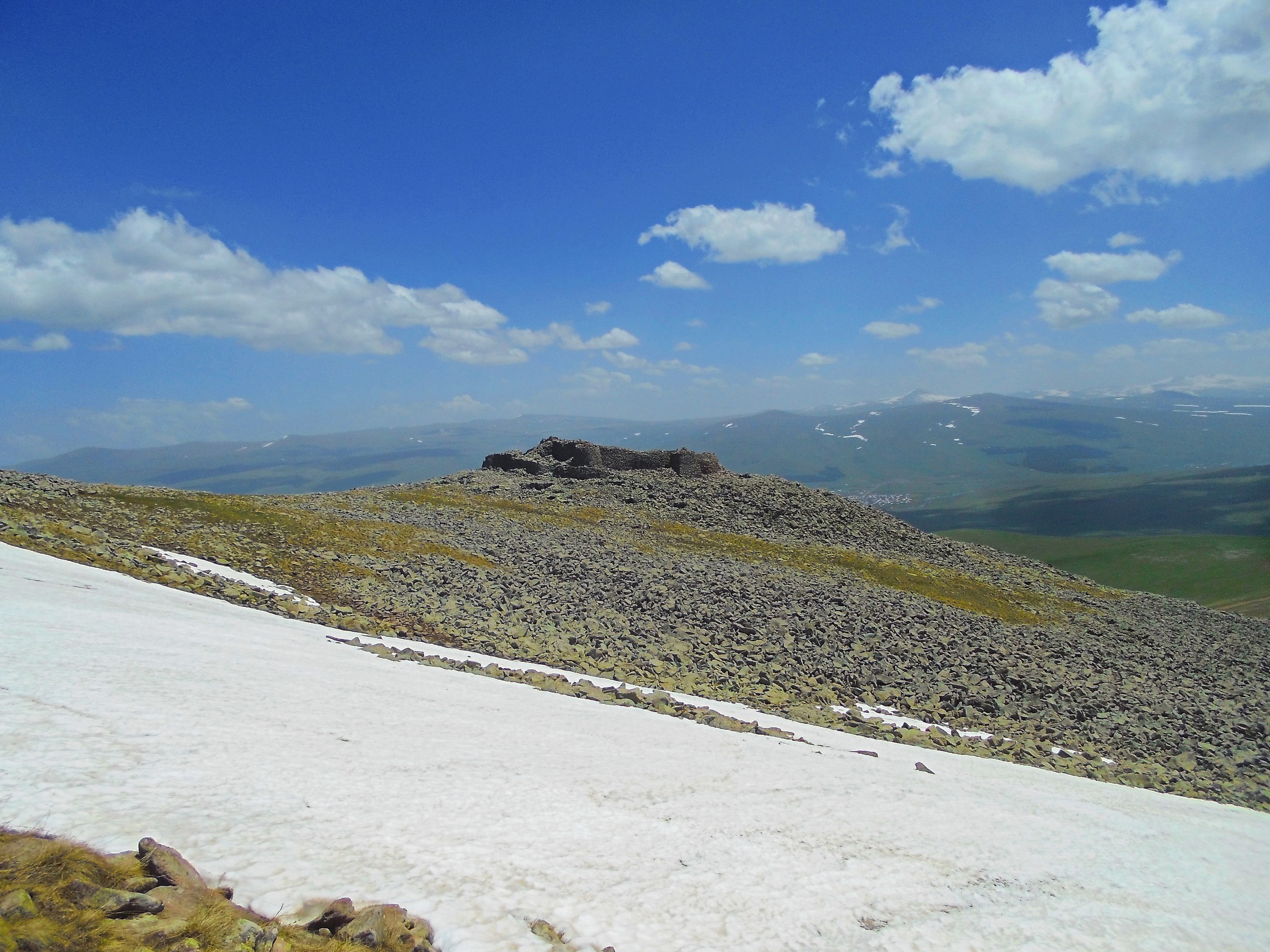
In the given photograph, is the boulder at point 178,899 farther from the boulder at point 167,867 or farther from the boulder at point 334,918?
the boulder at point 334,918

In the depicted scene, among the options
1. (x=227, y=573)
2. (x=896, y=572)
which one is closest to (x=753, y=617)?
(x=227, y=573)

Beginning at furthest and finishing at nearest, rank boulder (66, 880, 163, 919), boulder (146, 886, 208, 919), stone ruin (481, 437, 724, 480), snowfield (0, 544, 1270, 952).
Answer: stone ruin (481, 437, 724, 480), snowfield (0, 544, 1270, 952), boulder (146, 886, 208, 919), boulder (66, 880, 163, 919)

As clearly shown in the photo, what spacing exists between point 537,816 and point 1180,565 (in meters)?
156

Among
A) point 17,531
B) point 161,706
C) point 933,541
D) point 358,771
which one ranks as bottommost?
point 933,541

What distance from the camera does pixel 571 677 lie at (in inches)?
727

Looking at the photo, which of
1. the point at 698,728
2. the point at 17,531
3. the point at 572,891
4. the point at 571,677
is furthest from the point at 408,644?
the point at 572,891

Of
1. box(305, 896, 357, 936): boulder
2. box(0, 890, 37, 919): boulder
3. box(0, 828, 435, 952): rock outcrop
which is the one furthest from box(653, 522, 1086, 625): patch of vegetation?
box(0, 890, 37, 919): boulder

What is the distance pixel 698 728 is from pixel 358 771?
8816 millimetres

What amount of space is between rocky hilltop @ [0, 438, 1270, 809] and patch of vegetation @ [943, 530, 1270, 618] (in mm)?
57104

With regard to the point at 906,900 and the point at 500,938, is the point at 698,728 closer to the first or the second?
the point at 906,900

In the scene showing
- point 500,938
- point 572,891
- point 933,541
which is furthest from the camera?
point 933,541

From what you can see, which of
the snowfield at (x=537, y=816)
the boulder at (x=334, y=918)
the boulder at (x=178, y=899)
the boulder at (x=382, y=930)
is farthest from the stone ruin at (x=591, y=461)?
the boulder at (x=178, y=899)

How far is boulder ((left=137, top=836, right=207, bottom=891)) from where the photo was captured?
190 inches

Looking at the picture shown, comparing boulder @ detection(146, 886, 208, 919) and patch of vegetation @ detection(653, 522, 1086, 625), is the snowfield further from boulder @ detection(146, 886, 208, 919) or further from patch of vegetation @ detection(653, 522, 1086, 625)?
patch of vegetation @ detection(653, 522, 1086, 625)
